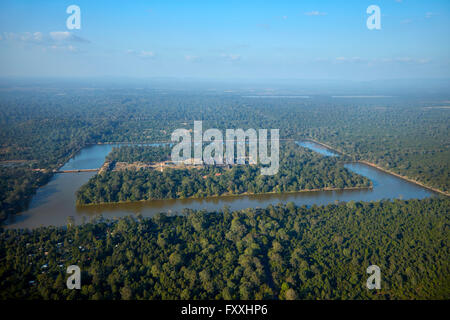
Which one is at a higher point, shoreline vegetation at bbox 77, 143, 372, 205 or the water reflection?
shoreline vegetation at bbox 77, 143, 372, 205

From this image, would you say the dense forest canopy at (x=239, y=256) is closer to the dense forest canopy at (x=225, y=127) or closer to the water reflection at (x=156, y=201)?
the water reflection at (x=156, y=201)

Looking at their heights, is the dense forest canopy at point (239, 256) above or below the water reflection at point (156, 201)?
below

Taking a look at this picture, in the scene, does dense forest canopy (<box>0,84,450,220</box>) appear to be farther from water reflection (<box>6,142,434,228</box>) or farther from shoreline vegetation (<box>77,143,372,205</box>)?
shoreline vegetation (<box>77,143,372,205</box>)

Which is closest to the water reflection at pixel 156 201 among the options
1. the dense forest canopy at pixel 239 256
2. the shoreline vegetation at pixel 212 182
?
the shoreline vegetation at pixel 212 182

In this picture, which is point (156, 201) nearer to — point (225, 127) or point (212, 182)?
point (212, 182)

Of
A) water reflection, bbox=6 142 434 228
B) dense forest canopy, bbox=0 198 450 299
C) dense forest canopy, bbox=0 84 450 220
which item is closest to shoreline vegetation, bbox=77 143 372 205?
water reflection, bbox=6 142 434 228

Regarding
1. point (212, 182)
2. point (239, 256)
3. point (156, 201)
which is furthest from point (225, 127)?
point (239, 256)
